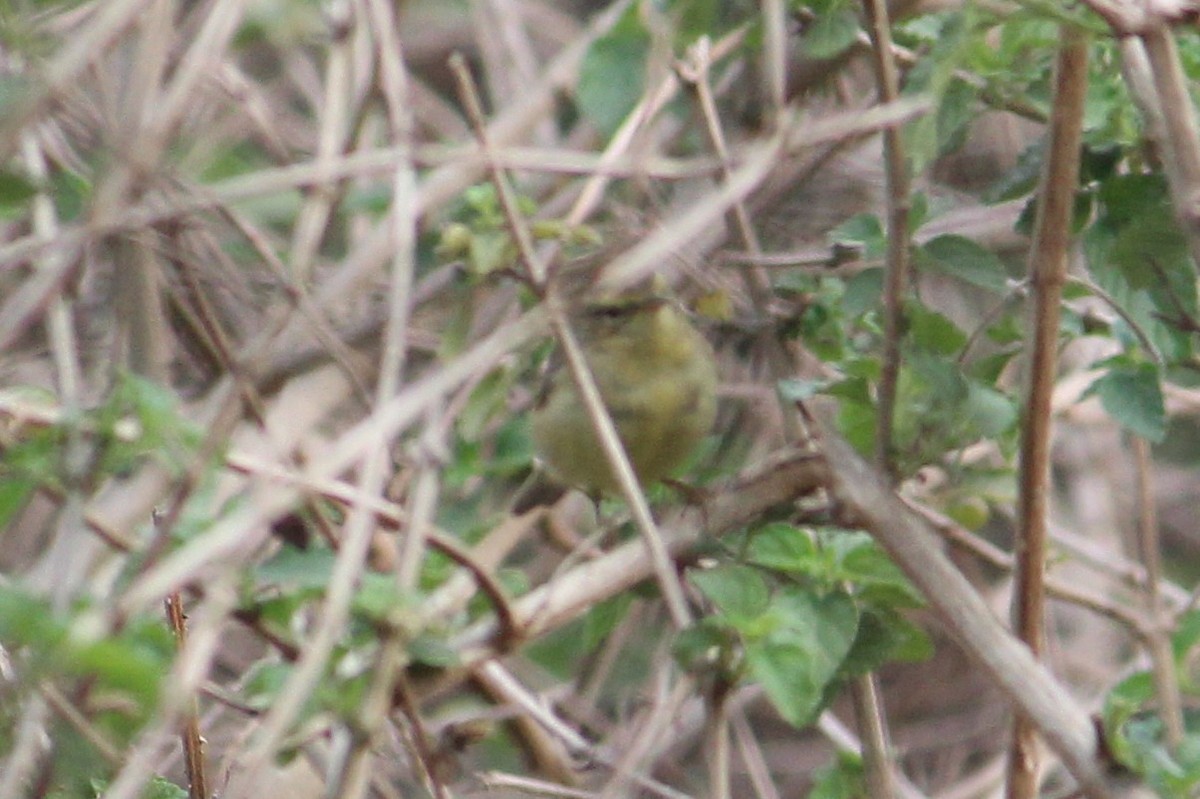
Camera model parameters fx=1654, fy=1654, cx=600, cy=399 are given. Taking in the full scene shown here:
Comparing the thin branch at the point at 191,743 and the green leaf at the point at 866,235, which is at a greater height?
the green leaf at the point at 866,235

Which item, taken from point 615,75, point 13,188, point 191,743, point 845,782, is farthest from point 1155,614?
point 13,188

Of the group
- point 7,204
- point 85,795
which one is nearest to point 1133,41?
point 7,204

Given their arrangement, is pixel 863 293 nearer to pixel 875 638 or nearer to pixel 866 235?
pixel 866 235

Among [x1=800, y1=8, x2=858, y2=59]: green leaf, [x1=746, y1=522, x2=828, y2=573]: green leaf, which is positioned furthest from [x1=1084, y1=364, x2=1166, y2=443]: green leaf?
[x1=800, y1=8, x2=858, y2=59]: green leaf

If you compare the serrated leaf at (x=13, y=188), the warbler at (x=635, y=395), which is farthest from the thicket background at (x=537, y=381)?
the warbler at (x=635, y=395)

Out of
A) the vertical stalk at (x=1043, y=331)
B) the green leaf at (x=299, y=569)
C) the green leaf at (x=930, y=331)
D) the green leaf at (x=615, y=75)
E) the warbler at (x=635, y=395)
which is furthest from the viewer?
the warbler at (x=635, y=395)

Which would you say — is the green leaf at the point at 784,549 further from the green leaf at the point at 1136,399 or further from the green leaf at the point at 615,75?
the green leaf at the point at 615,75

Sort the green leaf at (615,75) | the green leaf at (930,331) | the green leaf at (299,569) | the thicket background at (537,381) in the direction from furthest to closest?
the green leaf at (615,75) → the green leaf at (930,331) → the green leaf at (299,569) → the thicket background at (537,381)

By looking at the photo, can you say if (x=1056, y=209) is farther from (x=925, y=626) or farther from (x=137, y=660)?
(x=925, y=626)
